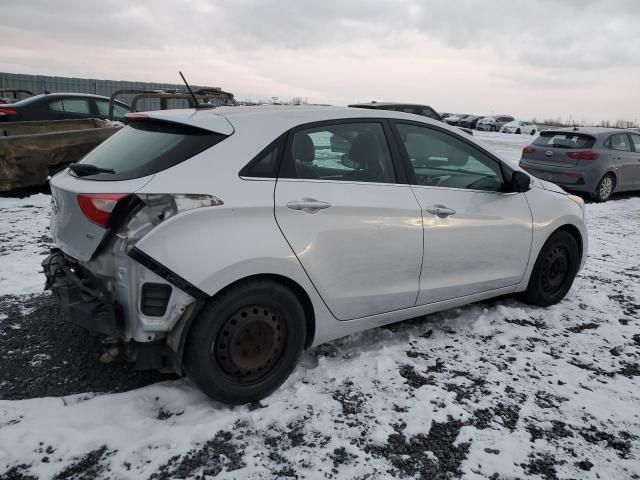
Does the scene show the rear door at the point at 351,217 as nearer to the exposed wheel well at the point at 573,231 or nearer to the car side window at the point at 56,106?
the exposed wheel well at the point at 573,231

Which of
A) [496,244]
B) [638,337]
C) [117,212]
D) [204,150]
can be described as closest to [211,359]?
[117,212]

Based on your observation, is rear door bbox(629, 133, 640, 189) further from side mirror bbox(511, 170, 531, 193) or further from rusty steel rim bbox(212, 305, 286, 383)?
rusty steel rim bbox(212, 305, 286, 383)

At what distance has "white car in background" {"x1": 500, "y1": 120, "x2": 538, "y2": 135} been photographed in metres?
39.2

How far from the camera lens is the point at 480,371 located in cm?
329

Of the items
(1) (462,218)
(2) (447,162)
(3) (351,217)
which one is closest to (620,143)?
(2) (447,162)

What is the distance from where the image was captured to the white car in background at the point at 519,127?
3919cm

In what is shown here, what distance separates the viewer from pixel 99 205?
8.18ft

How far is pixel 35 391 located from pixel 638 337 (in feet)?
14.0

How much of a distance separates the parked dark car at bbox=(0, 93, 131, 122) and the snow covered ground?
8.42 metres

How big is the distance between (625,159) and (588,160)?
127 cm

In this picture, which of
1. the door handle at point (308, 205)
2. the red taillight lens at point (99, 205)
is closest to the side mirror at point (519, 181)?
the door handle at point (308, 205)

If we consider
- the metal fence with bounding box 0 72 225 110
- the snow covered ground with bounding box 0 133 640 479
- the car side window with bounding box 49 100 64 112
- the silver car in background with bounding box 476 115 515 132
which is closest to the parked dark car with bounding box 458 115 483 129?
the silver car in background with bounding box 476 115 515 132

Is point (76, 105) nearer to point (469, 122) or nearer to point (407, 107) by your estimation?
point (407, 107)

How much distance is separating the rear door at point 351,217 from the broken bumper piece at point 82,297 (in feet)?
3.27
